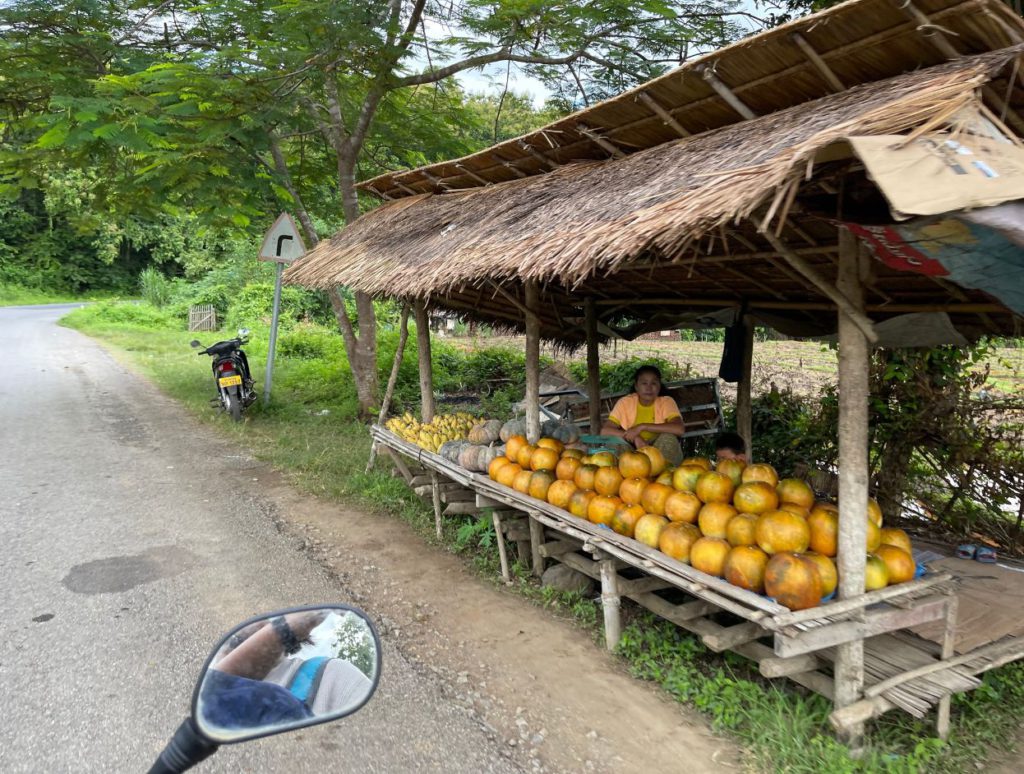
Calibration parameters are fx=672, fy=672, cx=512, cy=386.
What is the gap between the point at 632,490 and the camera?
391 cm

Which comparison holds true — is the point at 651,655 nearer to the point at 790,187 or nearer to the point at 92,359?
the point at 790,187

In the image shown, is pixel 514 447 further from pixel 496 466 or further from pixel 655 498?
pixel 655 498

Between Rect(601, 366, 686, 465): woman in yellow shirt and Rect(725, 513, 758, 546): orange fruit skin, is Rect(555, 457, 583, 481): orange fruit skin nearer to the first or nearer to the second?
Rect(601, 366, 686, 465): woman in yellow shirt

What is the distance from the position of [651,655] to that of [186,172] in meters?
6.95

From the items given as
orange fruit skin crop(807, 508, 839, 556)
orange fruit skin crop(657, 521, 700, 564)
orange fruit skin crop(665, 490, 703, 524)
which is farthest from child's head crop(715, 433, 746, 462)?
orange fruit skin crop(807, 508, 839, 556)

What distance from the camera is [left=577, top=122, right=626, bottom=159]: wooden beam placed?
459 centimetres

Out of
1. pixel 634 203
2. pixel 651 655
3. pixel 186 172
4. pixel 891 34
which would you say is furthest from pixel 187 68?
pixel 651 655

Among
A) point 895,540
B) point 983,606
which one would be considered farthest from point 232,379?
point 983,606

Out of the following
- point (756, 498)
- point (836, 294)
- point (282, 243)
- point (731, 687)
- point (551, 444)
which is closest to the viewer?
point (836, 294)

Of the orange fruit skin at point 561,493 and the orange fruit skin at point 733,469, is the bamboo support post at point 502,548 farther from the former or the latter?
the orange fruit skin at point 733,469

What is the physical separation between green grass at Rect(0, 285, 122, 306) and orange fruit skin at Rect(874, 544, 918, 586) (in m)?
41.1

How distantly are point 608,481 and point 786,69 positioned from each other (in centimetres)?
242

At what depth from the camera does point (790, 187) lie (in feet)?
7.93

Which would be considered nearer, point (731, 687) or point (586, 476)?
point (731, 687)
